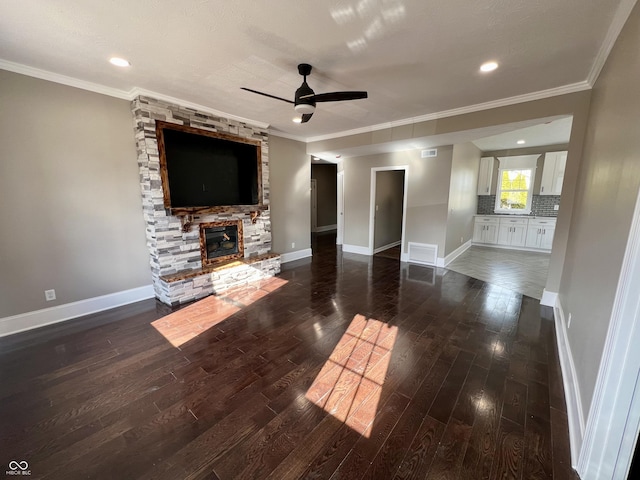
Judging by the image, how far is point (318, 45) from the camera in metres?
2.19

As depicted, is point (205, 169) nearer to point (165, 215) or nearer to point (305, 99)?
point (165, 215)

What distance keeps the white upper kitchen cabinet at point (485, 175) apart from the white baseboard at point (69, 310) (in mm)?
8029

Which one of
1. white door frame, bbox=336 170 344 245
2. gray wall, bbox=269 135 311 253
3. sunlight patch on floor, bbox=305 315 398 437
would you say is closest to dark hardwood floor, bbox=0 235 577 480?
sunlight patch on floor, bbox=305 315 398 437

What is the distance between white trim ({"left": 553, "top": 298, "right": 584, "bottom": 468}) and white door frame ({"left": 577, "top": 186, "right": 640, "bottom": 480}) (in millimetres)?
156

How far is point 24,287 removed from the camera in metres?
2.78

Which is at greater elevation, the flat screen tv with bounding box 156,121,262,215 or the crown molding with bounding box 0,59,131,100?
the crown molding with bounding box 0,59,131,100

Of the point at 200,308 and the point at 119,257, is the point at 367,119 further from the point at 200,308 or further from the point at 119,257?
the point at 119,257

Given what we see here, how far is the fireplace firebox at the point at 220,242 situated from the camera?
3.99 metres

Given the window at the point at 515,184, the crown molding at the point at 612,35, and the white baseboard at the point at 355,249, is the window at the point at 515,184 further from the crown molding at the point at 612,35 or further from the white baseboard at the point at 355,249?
the crown molding at the point at 612,35

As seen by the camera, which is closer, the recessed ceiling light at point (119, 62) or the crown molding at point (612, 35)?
the crown molding at point (612, 35)

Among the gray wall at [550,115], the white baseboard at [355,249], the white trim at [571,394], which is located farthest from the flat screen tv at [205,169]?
the white trim at [571,394]

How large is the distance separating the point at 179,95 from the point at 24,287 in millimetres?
2805

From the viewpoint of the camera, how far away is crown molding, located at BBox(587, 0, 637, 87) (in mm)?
1697

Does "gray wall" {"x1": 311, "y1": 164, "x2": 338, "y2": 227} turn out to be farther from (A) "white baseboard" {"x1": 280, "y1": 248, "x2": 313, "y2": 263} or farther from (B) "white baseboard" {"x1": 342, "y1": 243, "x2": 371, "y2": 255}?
(A) "white baseboard" {"x1": 280, "y1": 248, "x2": 313, "y2": 263}
